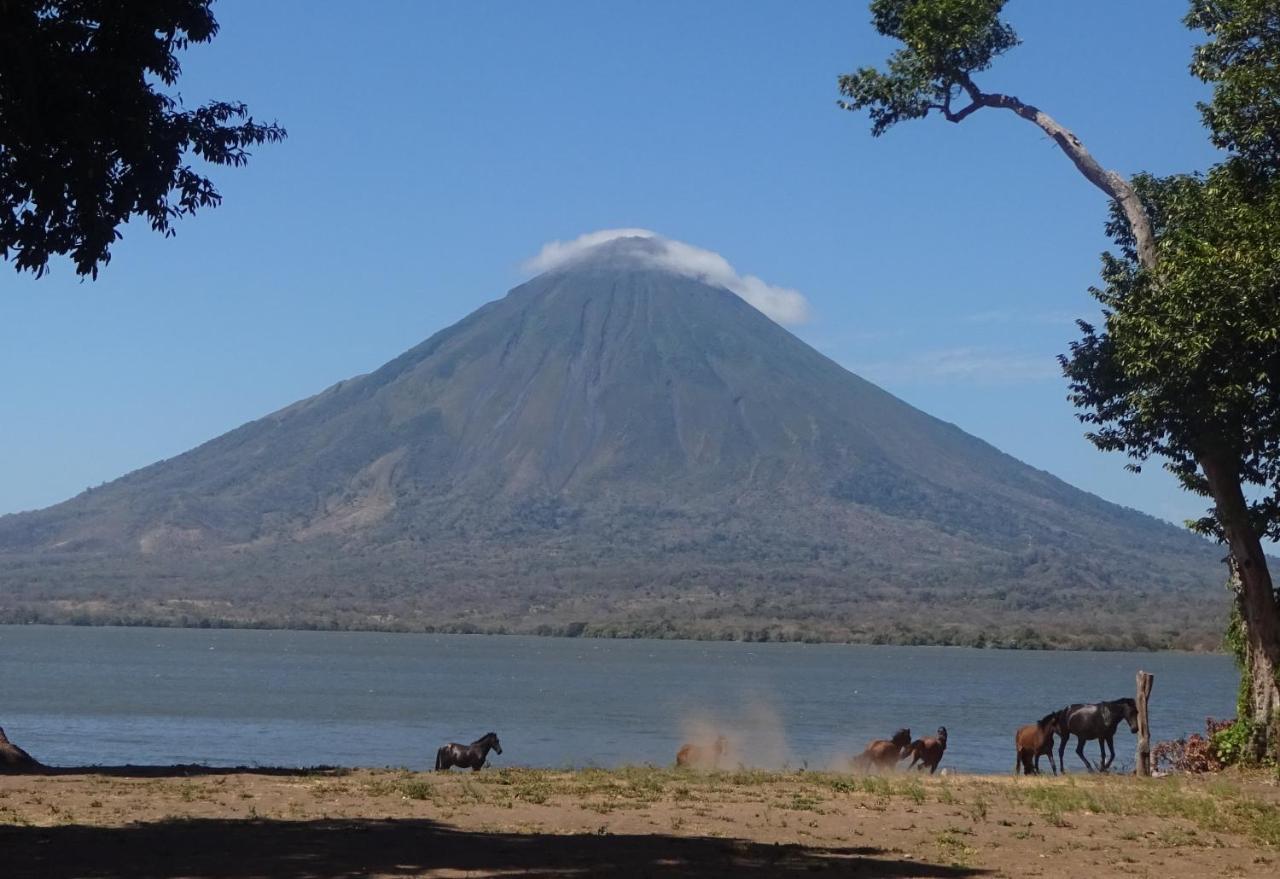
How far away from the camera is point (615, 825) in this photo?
13562mm

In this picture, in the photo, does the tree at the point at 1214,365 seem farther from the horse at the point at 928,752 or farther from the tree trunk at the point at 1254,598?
the horse at the point at 928,752

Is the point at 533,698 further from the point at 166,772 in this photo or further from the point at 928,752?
the point at 166,772

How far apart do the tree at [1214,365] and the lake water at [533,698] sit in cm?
1071

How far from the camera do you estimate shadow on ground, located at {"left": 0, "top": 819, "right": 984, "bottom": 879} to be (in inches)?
434

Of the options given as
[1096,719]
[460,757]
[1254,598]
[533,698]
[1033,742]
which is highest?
[1254,598]

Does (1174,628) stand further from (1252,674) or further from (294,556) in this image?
(1252,674)

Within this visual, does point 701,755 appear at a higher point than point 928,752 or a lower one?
lower

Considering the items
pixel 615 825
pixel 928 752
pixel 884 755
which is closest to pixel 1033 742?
pixel 928 752

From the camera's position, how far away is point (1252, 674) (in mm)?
19797

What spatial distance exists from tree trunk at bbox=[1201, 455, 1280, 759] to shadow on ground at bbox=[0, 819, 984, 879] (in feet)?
28.7

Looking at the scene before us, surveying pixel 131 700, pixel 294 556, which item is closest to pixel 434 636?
pixel 294 556

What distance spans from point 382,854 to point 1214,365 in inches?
419

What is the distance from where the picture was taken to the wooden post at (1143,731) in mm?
19672

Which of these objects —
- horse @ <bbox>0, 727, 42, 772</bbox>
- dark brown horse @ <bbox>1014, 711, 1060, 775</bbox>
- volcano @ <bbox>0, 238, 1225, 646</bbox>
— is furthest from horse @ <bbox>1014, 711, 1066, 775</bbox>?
volcano @ <bbox>0, 238, 1225, 646</bbox>
